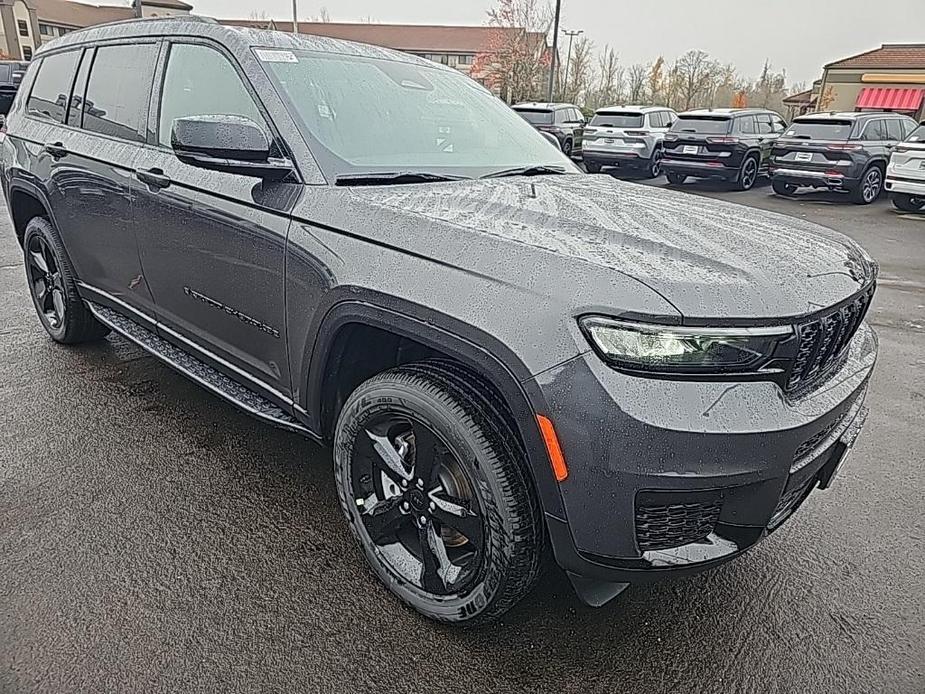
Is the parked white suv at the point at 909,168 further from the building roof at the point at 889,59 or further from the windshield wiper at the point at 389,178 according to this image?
the building roof at the point at 889,59

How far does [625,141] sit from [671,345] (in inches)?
591

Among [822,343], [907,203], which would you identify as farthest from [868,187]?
[822,343]

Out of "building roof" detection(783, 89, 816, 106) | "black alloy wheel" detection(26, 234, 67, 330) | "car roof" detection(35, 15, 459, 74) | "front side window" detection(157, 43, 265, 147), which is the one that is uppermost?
"car roof" detection(35, 15, 459, 74)

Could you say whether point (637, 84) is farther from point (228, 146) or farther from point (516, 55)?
point (228, 146)

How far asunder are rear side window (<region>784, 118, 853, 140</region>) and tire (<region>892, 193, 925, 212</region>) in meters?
1.56

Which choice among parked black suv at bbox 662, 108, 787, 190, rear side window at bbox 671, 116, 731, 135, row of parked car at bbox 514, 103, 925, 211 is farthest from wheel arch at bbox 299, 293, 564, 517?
rear side window at bbox 671, 116, 731, 135

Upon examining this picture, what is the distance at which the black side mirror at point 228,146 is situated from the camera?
2242 mm

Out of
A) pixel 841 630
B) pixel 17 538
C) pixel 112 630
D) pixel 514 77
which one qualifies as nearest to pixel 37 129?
pixel 17 538

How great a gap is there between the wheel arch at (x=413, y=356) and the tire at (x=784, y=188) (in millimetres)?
13869

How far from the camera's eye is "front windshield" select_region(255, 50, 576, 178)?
249cm

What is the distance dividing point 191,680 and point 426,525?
0.80 meters

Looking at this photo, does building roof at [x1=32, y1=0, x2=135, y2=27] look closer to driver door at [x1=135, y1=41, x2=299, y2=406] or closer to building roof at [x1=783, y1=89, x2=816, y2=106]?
building roof at [x1=783, y1=89, x2=816, y2=106]

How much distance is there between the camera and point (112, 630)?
2100mm

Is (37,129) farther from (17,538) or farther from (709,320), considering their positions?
(709,320)
